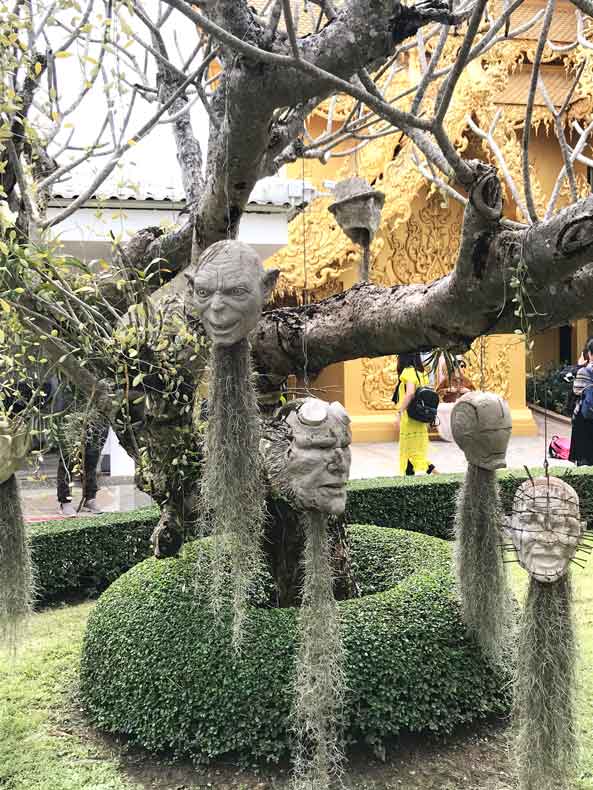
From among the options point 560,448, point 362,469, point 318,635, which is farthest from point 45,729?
point 560,448

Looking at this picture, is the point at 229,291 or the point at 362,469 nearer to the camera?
the point at 229,291

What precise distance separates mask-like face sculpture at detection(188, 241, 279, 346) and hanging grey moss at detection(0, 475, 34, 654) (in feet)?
3.50

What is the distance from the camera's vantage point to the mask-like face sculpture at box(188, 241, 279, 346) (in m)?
1.96

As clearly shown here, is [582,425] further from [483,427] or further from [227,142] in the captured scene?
[227,142]

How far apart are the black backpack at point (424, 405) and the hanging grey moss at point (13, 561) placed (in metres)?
3.17

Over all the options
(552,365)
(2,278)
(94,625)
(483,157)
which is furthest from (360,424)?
(2,278)

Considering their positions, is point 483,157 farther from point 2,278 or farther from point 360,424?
point 2,278

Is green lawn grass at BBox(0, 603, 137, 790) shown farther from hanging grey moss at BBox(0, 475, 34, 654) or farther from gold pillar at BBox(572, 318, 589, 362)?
gold pillar at BBox(572, 318, 589, 362)

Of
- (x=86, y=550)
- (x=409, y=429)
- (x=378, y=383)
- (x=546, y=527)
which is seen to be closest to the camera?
(x=546, y=527)

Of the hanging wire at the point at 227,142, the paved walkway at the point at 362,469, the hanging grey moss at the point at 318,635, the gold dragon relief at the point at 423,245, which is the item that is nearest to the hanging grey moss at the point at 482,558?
the hanging grey moss at the point at 318,635

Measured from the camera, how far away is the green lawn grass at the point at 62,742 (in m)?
2.50

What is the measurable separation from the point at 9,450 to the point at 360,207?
5.55 ft

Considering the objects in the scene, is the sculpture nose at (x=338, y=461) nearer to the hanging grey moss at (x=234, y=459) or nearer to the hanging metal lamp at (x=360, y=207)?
the hanging grey moss at (x=234, y=459)

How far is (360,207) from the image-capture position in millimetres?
3064
